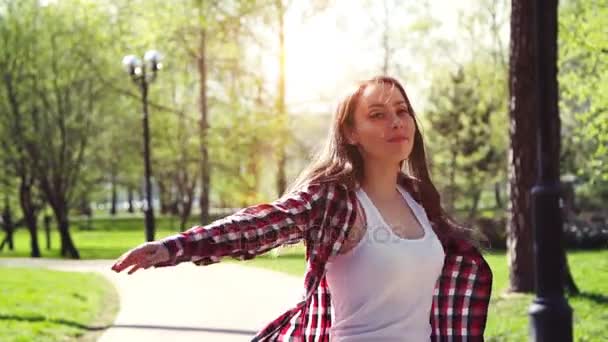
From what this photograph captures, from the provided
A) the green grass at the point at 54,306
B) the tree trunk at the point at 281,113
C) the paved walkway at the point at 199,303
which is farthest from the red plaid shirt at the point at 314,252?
the tree trunk at the point at 281,113

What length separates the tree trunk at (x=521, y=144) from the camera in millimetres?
10859

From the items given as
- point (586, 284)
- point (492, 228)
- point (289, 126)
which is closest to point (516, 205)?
point (586, 284)

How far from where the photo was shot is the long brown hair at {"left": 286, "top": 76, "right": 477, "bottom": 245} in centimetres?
265

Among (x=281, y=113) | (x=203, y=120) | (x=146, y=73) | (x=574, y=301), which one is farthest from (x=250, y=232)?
(x=203, y=120)

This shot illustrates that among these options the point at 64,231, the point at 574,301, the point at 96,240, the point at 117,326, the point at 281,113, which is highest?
the point at 281,113

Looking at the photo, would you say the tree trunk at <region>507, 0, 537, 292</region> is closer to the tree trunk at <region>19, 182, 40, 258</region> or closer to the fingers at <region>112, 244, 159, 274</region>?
the fingers at <region>112, 244, 159, 274</region>

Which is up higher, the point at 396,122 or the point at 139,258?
the point at 396,122

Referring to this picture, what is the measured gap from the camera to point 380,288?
8.23 feet

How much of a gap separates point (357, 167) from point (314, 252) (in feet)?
1.06

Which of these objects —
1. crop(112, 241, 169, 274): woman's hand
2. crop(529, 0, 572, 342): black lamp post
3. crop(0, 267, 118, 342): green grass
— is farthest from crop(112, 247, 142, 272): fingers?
crop(0, 267, 118, 342): green grass

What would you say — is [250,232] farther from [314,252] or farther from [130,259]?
[130,259]

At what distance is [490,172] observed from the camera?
115 feet

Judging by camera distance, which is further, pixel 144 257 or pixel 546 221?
pixel 546 221

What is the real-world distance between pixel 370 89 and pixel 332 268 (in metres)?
0.54
